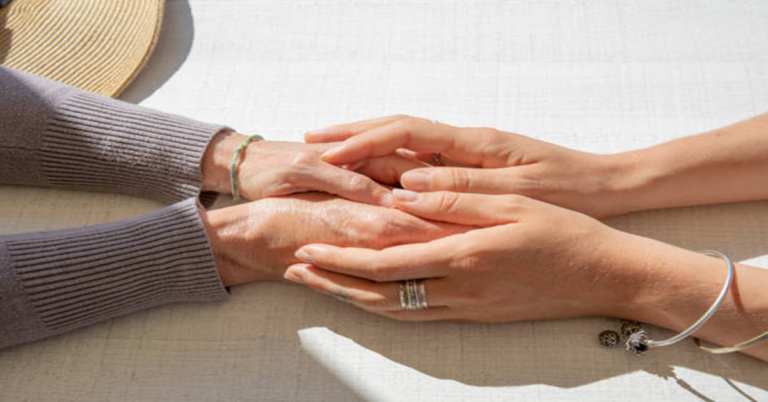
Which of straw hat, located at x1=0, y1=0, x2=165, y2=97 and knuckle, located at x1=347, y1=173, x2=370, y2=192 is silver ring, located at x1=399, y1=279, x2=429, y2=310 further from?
straw hat, located at x1=0, y1=0, x2=165, y2=97

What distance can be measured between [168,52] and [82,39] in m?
0.18

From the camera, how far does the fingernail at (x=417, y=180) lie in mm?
993

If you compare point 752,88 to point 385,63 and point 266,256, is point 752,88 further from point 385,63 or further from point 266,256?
point 266,256

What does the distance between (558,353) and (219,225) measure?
604mm

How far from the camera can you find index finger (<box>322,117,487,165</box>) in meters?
1.03

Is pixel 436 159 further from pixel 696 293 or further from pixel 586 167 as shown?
pixel 696 293

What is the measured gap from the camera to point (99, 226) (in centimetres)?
102

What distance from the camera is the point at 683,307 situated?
35.0 inches

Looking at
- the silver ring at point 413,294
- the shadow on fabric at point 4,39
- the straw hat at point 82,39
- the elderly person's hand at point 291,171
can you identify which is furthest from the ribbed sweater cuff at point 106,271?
the shadow on fabric at point 4,39

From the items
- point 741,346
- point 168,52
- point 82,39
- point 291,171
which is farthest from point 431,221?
point 82,39

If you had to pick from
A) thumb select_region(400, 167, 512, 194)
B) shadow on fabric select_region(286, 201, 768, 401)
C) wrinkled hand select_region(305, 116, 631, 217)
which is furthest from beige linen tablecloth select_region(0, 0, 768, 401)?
thumb select_region(400, 167, 512, 194)

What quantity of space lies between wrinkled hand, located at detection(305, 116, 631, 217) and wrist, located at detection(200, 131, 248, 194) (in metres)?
0.19

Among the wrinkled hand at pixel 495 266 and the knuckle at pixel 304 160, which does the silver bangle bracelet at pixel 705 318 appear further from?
the knuckle at pixel 304 160

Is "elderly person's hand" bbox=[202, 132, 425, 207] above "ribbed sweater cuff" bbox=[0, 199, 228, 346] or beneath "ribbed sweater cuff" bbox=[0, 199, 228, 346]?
above
